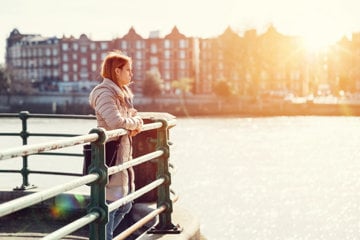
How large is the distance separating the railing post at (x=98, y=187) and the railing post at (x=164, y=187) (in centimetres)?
139

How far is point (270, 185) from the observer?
25.0 metres

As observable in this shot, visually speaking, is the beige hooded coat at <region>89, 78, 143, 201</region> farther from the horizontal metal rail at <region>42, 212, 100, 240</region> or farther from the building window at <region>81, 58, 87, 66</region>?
the building window at <region>81, 58, 87, 66</region>

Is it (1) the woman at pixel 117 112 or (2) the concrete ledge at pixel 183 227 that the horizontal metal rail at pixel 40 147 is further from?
(2) the concrete ledge at pixel 183 227

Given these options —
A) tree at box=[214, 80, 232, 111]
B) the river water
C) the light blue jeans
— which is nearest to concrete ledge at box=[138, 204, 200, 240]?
the light blue jeans

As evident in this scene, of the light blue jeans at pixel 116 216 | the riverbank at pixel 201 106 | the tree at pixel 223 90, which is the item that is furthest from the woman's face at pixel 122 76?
the tree at pixel 223 90

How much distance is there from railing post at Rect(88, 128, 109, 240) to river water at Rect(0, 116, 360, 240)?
95.9 inches

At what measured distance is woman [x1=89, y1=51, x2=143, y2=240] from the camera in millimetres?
3861

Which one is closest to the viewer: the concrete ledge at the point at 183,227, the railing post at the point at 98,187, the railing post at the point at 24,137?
the railing post at the point at 98,187

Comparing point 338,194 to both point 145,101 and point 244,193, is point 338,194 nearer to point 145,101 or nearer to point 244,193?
point 244,193

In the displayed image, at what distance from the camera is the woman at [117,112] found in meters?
3.86

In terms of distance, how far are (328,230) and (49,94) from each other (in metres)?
82.3

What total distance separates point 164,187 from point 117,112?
0.94 m

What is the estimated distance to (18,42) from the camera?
120062 mm

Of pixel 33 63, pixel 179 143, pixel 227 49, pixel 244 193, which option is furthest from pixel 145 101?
pixel 244 193
